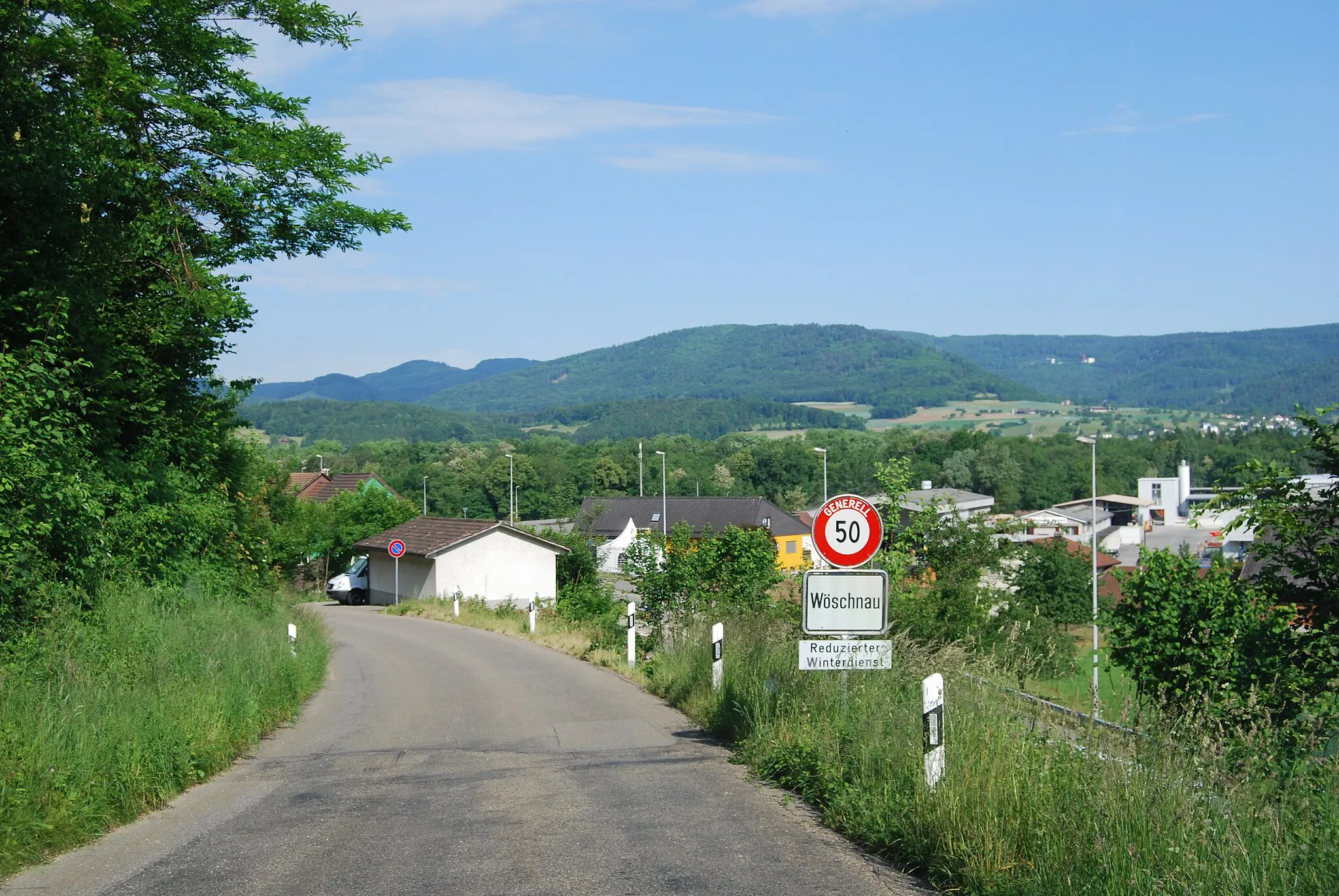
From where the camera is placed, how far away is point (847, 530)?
1028cm

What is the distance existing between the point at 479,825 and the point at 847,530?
14.5ft

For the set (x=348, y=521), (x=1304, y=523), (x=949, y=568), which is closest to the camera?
(x=1304, y=523)

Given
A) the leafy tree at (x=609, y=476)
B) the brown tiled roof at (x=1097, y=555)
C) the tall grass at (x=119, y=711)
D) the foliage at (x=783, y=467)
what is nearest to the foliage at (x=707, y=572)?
the tall grass at (x=119, y=711)

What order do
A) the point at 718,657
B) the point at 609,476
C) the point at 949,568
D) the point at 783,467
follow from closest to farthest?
the point at 718,657
the point at 949,568
the point at 783,467
the point at 609,476

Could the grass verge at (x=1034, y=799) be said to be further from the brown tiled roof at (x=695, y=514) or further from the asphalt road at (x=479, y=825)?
the brown tiled roof at (x=695, y=514)

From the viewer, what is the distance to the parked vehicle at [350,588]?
5172 centimetres

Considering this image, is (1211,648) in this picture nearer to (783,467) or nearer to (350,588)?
(350,588)

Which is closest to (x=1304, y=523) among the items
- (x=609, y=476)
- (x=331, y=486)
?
(x=331, y=486)

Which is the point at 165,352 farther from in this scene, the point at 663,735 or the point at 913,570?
the point at 913,570

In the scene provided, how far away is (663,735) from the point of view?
39.0 feet

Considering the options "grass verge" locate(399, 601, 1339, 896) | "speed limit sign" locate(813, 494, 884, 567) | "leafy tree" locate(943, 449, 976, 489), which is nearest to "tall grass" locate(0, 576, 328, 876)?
"grass verge" locate(399, 601, 1339, 896)

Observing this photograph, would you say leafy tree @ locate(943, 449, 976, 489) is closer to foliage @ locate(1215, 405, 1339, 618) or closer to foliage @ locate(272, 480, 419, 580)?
foliage @ locate(272, 480, 419, 580)

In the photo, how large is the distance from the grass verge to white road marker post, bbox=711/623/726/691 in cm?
258

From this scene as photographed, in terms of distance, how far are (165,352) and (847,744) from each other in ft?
37.4
